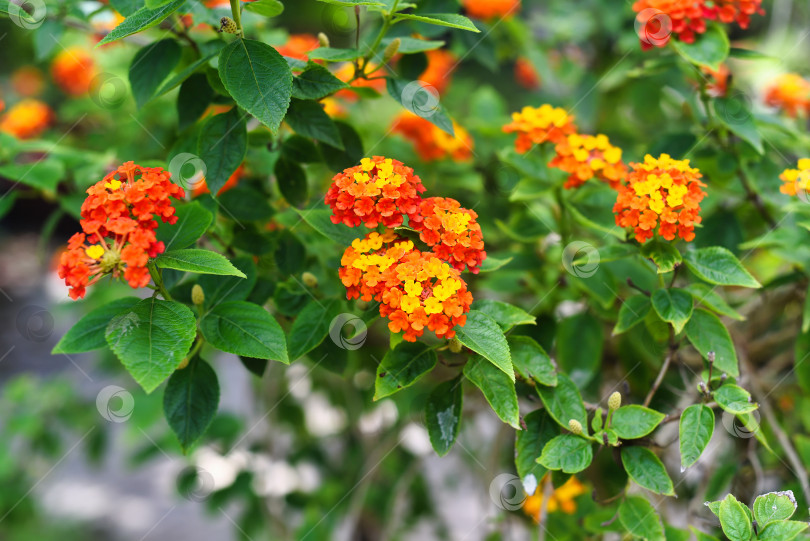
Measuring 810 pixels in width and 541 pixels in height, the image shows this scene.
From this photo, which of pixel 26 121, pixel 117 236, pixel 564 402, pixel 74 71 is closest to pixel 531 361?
pixel 564 402

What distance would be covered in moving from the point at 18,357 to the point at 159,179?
488 centimetres

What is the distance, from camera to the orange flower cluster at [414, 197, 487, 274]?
37.3 inches

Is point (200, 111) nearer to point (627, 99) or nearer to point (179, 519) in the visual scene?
point (627, 99)

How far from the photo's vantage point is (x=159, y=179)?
0.94 metres

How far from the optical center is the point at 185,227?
3.31 feet

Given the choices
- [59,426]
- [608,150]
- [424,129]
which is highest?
[608,150]

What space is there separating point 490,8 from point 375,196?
49.2 inches

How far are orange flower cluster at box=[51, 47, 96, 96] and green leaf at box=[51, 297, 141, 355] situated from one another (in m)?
1.95

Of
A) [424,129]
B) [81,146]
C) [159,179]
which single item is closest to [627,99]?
[424,129]

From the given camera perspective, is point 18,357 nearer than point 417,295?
No

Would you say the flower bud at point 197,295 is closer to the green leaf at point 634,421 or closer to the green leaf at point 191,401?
the green leaf at point 191,401

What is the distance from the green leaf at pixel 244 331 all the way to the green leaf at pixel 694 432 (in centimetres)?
56

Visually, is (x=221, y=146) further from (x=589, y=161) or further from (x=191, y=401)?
(x=589, y=161)

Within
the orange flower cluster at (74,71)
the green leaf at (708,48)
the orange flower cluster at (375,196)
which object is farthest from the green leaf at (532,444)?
the orange flower cluster at (74,71)
